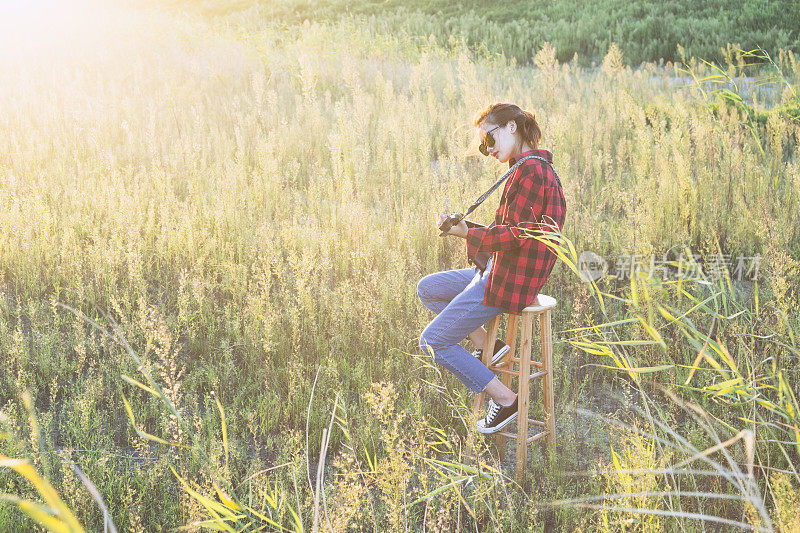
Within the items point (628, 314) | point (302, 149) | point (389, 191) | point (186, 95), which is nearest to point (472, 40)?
point (186, 95)

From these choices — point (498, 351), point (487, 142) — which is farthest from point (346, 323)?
point (487, 142)

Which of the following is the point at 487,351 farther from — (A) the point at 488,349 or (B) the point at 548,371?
(B) the point at 548,371

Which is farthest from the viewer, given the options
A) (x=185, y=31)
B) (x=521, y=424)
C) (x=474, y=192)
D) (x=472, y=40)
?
(x=472, y=40)

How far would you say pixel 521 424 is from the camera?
3043mm

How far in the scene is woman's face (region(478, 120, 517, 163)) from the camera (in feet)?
10.1

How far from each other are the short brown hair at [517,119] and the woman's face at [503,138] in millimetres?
20

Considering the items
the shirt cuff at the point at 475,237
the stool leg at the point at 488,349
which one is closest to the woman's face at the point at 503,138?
the shirt cuff at the point at 475,237

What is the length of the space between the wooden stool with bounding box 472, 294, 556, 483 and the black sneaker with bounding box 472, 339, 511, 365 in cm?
6

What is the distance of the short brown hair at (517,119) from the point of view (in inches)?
121

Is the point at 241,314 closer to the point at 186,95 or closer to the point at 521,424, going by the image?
the point at 521,424

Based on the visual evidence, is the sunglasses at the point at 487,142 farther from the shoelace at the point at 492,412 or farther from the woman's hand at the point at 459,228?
the shoelace at the point at 492,412

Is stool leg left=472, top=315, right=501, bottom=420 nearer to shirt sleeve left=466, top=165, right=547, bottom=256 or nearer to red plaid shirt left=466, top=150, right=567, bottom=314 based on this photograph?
red plaid shirt left=466, top=150, right=567, bottom=314

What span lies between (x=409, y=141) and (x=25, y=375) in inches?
166

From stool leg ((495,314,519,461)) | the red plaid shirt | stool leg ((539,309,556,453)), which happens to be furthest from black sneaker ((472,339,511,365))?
the red plaid shirt
